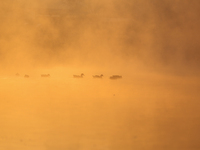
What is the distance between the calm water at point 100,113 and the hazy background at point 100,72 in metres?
0.02

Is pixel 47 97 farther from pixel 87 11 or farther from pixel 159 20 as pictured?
pixel 159 20

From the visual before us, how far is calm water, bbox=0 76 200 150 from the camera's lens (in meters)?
4.91

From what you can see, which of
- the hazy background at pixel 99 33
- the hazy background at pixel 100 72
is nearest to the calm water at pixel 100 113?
the hazy background at pixel 100 72

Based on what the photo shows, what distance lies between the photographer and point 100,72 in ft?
28.8

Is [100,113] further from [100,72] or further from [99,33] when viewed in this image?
[99,33]

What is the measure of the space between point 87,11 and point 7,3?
114 inches

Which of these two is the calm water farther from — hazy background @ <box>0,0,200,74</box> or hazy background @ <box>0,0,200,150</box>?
hazy background @ <box>0,0,200,74</box>

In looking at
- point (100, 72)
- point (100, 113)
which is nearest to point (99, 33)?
point (100, 72)

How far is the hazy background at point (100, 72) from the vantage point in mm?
5176

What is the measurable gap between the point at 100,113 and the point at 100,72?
2.90 metres

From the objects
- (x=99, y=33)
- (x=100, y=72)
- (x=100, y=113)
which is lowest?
(x=100, y=113)

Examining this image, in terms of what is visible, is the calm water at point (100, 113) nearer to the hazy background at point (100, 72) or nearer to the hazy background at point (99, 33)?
the hazy background at point (100, 72)

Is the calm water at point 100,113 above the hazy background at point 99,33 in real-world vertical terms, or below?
below

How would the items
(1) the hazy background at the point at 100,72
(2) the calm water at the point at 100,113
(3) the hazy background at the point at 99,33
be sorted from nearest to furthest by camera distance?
1. (2) the calm water at the point at 100,113
2. (1) the hazy background at the point at 100,72
3. (3) the hazy background at the point at 99,33
